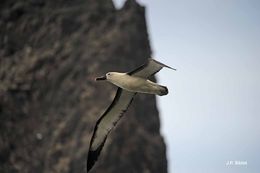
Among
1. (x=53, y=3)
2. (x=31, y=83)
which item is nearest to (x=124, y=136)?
(x=31, y=83)

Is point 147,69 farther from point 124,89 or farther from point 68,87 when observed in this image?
point 68,87

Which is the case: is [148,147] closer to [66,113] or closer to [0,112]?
[66,113]

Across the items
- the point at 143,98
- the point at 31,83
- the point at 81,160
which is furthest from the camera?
the point at 31,83

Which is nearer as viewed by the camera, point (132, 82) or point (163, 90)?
point (163, 90)

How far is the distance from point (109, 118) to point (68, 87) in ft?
59.2

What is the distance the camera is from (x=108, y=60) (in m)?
35.0

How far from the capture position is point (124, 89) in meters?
17.4

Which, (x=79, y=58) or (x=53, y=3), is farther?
(x=53, y=3)

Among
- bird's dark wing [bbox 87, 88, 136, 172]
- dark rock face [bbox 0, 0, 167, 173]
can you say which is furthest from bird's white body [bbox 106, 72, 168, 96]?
dark rock face [bbox 0, 0, 167, 173]

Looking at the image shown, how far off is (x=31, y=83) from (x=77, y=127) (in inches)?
233

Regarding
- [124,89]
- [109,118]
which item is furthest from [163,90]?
[109,118]

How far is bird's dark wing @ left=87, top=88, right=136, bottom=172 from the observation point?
59.4ft

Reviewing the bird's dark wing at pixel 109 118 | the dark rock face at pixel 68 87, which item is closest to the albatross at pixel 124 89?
the bird's dark wing at pixel 109 118

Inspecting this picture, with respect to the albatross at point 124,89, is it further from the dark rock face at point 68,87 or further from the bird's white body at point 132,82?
the dark rock face at point 68,87
